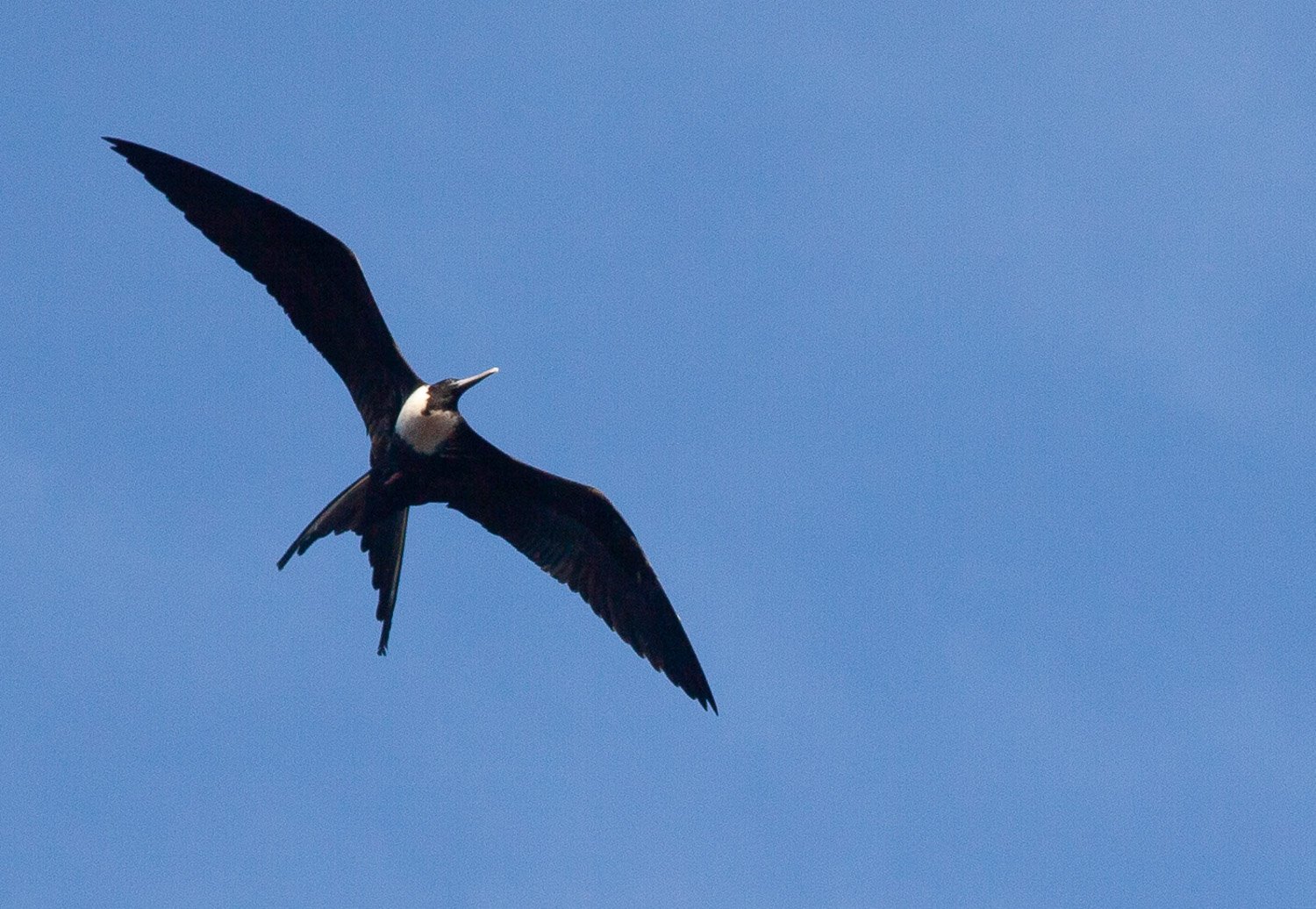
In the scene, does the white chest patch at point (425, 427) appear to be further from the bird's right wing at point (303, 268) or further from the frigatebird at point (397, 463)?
the bird's right wing at point (303, 268)

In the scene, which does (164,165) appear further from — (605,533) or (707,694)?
(707,694)

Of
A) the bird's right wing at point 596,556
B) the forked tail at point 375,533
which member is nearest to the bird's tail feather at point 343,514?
the forked tail at point 375,533

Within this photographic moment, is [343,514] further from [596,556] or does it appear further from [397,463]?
[596,556]

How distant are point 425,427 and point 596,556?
134 cm

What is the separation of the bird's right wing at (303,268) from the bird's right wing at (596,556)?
2.60ft

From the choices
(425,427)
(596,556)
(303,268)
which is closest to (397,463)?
(425,427)

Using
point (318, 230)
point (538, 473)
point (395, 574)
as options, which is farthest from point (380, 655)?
point (318, 230)

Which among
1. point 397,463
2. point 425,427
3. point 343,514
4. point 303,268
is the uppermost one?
point 303,268

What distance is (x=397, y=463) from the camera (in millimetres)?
11695

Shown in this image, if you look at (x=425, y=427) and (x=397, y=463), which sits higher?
(x=425, y=427)

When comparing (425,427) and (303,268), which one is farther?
(303,268)

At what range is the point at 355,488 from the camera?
11.7 m

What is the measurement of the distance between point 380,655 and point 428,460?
1.09 meters

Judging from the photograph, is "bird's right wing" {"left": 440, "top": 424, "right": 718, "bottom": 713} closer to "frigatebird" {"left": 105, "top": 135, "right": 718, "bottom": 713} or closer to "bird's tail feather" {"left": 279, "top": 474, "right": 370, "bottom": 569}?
"frigatebird" {"left": 105, "top": 135, "right": 718, "bottom": 713}
